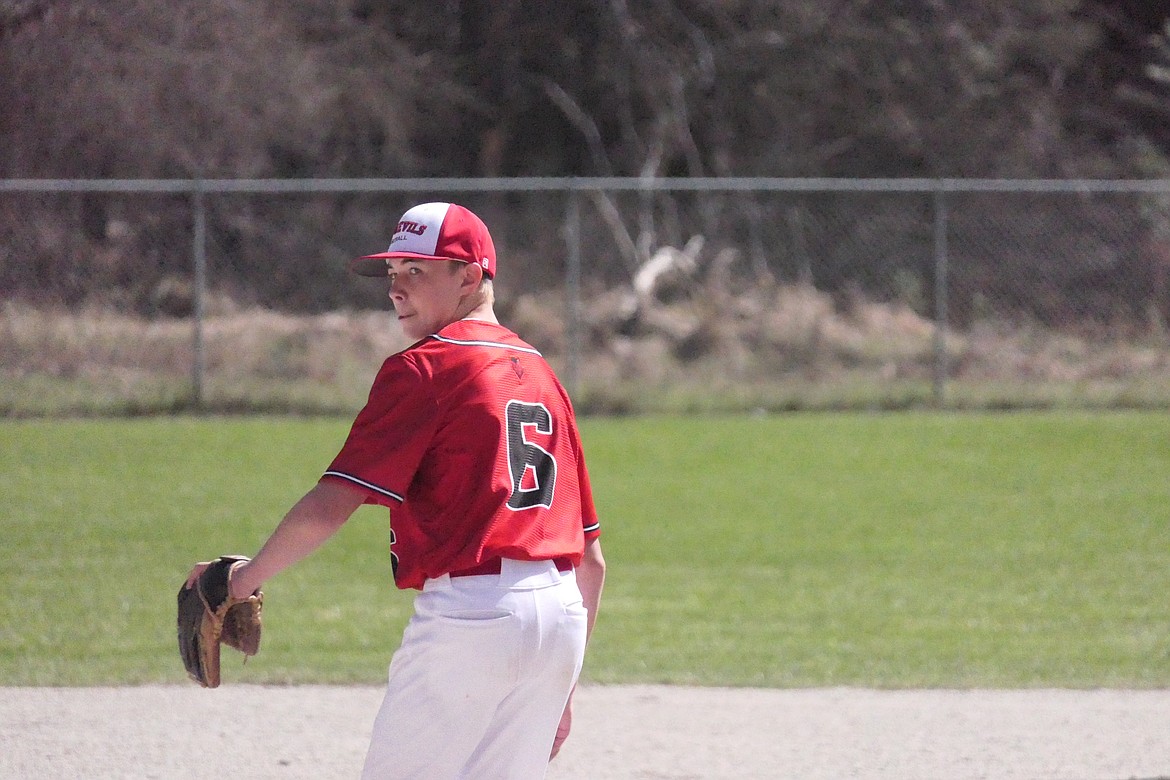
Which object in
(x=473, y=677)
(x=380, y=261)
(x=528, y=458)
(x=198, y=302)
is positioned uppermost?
(x=380, y=261)

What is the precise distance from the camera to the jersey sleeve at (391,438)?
2.88 m

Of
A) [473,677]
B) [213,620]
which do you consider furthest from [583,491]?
[213,620]

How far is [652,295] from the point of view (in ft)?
58.0

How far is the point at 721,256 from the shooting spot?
18.4 m

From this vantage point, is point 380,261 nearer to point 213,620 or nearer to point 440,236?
point 440,236

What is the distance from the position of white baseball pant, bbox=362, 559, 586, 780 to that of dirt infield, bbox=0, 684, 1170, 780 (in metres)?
1.87

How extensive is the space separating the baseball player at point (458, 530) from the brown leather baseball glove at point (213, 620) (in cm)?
5

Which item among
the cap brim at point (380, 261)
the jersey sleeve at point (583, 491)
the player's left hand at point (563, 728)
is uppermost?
the cap brim at point (380, 261)

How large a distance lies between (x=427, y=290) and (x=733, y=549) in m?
5.99

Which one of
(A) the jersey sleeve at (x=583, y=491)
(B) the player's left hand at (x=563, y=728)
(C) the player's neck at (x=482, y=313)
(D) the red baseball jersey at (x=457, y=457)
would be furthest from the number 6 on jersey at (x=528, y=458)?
(B) the player's left hand at (x=563, y=728)

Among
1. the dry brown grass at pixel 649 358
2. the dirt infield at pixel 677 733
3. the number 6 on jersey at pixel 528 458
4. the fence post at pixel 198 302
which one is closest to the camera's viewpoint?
the number 6 on jersey at pixel 528 458

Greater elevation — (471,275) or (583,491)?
(471,275)

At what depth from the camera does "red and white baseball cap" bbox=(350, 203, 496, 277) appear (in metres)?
3.04

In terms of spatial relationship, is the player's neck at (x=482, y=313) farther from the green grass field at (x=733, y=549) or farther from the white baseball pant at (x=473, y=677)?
the green grass field at (x=733, y=549)
